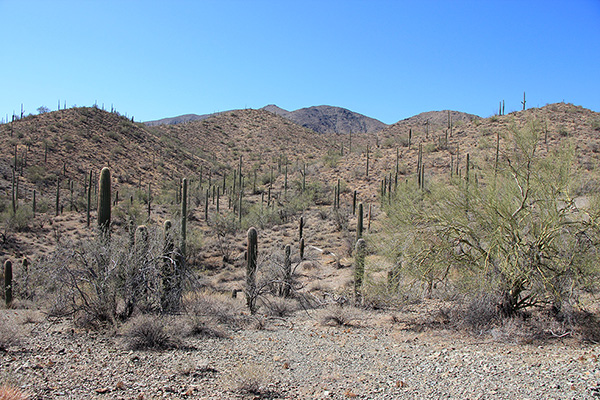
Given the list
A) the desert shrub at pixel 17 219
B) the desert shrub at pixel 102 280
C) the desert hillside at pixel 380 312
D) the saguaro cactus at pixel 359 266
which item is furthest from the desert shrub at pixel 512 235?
the desert shrub at pixel 17 219

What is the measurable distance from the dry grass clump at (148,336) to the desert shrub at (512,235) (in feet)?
18.4

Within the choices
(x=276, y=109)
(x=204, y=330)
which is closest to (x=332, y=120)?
(x=276, y=109)

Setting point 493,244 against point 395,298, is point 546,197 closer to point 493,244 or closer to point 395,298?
point 493,244

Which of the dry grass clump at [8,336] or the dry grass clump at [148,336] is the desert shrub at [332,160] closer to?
the dry grass clump at [148,336]

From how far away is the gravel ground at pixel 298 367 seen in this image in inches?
231

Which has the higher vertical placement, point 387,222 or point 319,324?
point 387,222

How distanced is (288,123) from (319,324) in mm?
64642

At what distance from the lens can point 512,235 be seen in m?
8.91

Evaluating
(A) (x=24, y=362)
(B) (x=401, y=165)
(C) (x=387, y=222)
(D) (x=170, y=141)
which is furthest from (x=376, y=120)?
(A) (x=24, y=362)

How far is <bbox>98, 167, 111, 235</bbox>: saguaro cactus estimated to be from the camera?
Result: 10325mm

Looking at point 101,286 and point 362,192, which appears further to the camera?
point 362,192

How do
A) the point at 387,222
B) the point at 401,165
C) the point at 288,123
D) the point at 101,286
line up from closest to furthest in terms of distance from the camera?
1. the point at 101,286
2. the point at 387,222
3. the point at 401,165
4. the point at 288,123

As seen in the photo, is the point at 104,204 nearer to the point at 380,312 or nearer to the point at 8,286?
the point at 8,286

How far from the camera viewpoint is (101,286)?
836cm
